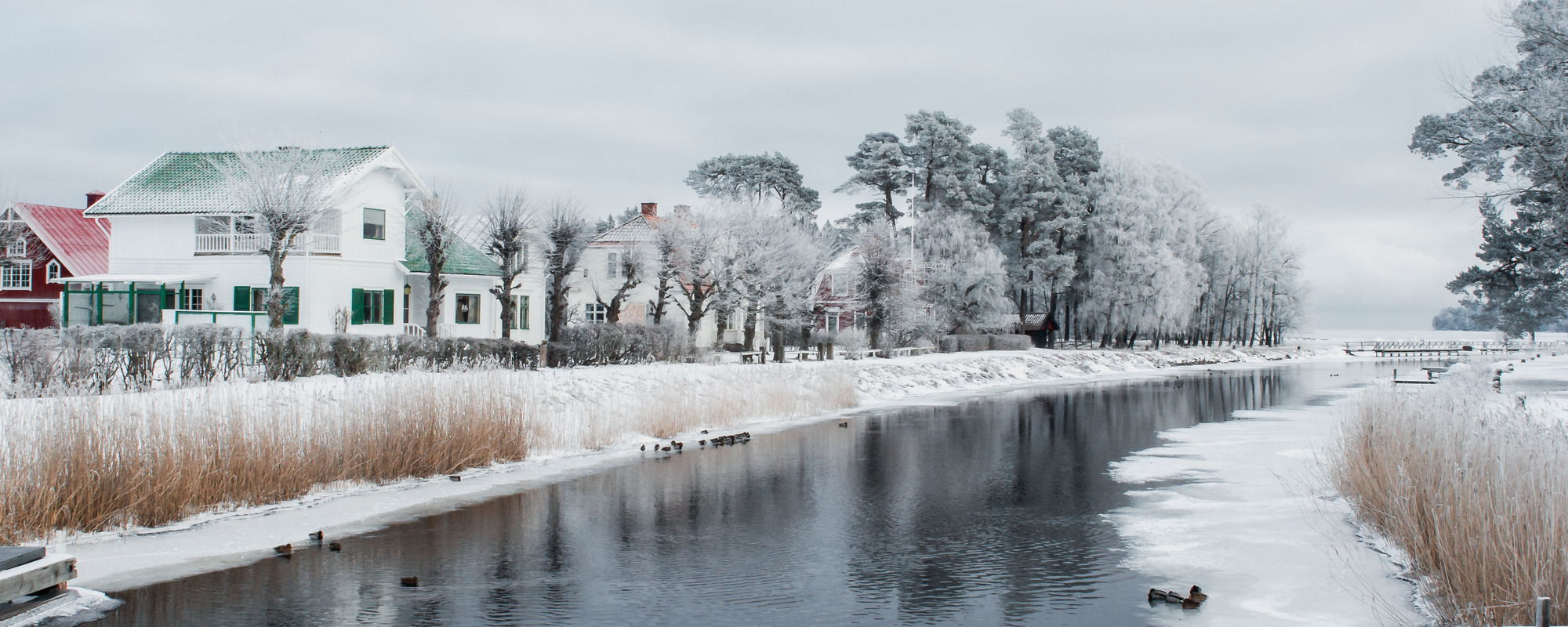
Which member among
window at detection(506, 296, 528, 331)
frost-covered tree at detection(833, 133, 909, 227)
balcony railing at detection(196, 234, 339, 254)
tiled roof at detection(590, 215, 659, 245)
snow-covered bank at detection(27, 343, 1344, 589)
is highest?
frost-covered tree at detection(833, 133, 909, 227)

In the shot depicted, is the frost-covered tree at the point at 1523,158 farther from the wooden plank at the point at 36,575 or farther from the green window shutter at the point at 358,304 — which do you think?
the green window shutter at the point at 358,304

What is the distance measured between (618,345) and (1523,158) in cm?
2187

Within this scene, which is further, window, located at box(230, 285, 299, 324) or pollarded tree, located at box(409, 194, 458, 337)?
window, located at box(230, 285, 299, 324)

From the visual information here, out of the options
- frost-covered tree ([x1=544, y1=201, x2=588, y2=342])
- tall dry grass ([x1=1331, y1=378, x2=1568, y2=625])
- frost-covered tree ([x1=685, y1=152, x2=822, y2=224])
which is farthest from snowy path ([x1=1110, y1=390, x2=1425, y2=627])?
frost-covered tree ([x1=685, y1=152, x2=822, y2=224])

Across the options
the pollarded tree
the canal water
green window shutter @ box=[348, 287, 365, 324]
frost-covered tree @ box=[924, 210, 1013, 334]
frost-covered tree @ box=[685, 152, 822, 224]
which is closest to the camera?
the canal water

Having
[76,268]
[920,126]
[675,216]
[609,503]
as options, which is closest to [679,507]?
[609,503]

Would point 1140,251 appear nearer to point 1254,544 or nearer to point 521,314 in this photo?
point 521,314

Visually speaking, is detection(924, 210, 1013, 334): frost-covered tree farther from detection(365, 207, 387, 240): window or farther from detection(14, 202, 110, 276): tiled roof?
detection(14, 202, 110, 276): tiled roof

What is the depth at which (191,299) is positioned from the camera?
36875 mm

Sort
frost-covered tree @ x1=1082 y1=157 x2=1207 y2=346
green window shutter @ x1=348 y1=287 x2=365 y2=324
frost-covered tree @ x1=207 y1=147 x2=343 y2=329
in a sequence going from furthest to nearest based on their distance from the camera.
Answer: frost-covered tree @ x1=1082 y1=157 x2=1207 y2=346 < green window shutter @ x1=348 y1=287 x2=365 y2=324 < frost-covered tree @ x1=207 y1=147 x2=343 y2=329

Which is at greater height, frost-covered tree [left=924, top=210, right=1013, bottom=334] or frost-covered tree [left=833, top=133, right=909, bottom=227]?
frost-covered tree [left=833, top=133, right=909, bottom=227]

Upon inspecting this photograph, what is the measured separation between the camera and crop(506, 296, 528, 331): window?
43812 millimetres

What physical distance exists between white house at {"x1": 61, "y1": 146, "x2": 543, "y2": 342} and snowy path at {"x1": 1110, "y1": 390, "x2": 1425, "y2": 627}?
1104 inches

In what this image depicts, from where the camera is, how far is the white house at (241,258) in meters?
35.4
